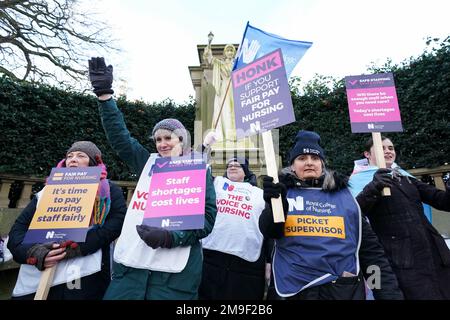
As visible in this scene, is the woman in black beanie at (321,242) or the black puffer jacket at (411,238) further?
the black puffer jacket at (411,238)

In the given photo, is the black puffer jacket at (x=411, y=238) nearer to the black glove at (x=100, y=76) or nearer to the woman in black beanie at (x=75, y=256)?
the woman in black beanie at (x=75, y=256)

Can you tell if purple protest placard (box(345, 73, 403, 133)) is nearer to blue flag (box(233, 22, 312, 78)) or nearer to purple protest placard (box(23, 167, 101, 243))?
blue flag (box(233, 22, 312, 78))

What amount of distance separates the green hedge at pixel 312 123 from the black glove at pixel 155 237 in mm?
5415

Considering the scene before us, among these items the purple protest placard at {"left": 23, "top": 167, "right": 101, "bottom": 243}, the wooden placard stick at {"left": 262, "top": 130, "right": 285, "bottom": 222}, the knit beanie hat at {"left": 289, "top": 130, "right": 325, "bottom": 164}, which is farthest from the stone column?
the knit beanie hat at {"left": 289, "top": 130, "right": 325, "bottom": 164}

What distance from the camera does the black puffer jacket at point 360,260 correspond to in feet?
5.81

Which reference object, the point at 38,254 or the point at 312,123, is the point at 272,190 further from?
the point at 312,123

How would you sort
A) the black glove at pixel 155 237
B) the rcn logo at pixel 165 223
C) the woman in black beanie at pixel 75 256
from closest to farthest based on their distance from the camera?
the black glove at pixel 155 237, the rcn logo at pixel 165 223, the woman in black beanie at pixel 75 256

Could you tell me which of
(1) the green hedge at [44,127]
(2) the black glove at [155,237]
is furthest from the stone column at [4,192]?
(2) the black glove at [155,237]

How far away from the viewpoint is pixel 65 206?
211cm

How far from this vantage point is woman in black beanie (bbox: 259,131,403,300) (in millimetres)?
1791

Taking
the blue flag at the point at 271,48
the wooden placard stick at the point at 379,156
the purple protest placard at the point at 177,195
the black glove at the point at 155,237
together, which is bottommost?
the black glove at the point at 155,237

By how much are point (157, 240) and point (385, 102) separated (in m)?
2.56

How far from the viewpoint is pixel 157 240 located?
1.74 metres

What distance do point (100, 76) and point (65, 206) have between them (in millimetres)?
1065
